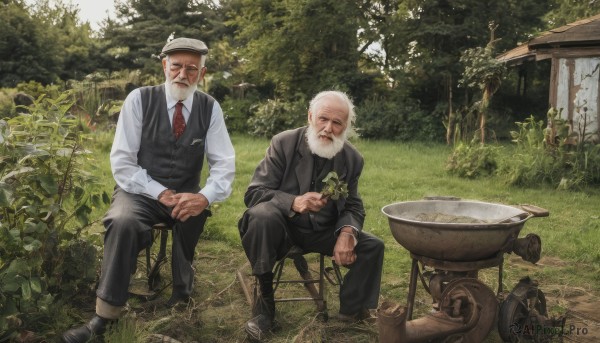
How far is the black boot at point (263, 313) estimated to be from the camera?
3295 mm

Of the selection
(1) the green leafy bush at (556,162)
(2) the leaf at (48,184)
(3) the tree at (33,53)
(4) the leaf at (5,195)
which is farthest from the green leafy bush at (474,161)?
(3) the tree at (33,53)

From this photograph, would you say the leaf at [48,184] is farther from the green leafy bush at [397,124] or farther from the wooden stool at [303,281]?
the green leafy bush at [397,124]

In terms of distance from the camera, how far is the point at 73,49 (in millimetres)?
23328

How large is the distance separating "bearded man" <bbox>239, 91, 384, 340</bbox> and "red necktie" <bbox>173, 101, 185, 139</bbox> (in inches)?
23.2

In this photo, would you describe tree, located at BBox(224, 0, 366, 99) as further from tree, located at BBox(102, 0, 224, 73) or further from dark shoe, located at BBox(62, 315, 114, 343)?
dark shoe, located at BBox(62, 315, 114, 343)

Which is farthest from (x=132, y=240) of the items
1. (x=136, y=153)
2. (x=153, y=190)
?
(x=136, y=153)

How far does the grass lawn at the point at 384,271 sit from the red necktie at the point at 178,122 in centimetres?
55

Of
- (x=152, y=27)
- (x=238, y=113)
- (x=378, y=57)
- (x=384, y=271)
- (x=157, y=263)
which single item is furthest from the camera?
(x=152, y=27)

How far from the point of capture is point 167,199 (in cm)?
352

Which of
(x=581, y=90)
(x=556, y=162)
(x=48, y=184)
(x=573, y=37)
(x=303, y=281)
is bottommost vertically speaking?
(x=303, y=281)

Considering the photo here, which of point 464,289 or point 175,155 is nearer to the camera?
point 464,289

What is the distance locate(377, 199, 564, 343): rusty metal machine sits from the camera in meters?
2.79

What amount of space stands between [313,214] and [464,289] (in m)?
1.03

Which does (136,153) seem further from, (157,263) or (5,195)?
(5,195)
